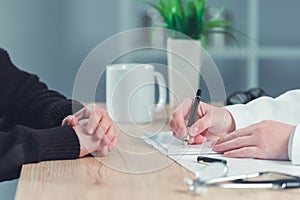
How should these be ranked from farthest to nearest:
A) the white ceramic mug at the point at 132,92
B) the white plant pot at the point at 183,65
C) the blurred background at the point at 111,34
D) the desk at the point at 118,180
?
1. the blurred background at the point at 111,34
2. the white plant pot at the point at 183,65
3. the white ceramic mug at the point at 132,92
4. the desk at the point at 118,180

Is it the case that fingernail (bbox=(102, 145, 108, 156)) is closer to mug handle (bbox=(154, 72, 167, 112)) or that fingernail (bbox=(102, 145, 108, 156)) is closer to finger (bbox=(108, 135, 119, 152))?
finger (bbox=(108, 135, 119, 152))

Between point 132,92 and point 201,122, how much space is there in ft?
1.17

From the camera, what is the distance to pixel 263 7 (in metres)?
2.88

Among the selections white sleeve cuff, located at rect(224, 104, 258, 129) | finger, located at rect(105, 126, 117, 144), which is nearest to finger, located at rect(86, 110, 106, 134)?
finger, located at rect(105, 126, 117, 144)

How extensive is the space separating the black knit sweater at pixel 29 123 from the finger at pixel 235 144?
24 centimetres

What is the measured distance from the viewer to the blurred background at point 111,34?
270 cm

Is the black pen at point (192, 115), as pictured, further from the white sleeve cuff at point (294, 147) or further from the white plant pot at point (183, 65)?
the white plant pot at point (183, 65)

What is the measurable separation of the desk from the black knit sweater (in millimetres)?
21

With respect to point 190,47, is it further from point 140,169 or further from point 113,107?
point 140,169

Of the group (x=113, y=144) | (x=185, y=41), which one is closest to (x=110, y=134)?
(x=113, y=144)

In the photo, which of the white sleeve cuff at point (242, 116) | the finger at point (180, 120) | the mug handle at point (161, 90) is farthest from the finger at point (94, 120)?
the mug handle at point (161, 90)

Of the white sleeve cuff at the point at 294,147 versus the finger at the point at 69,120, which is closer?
the white sleeve cuff at the point at 294,147

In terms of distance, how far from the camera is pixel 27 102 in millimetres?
1409

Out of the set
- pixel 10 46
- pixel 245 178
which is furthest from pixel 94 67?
pixel 10 46
